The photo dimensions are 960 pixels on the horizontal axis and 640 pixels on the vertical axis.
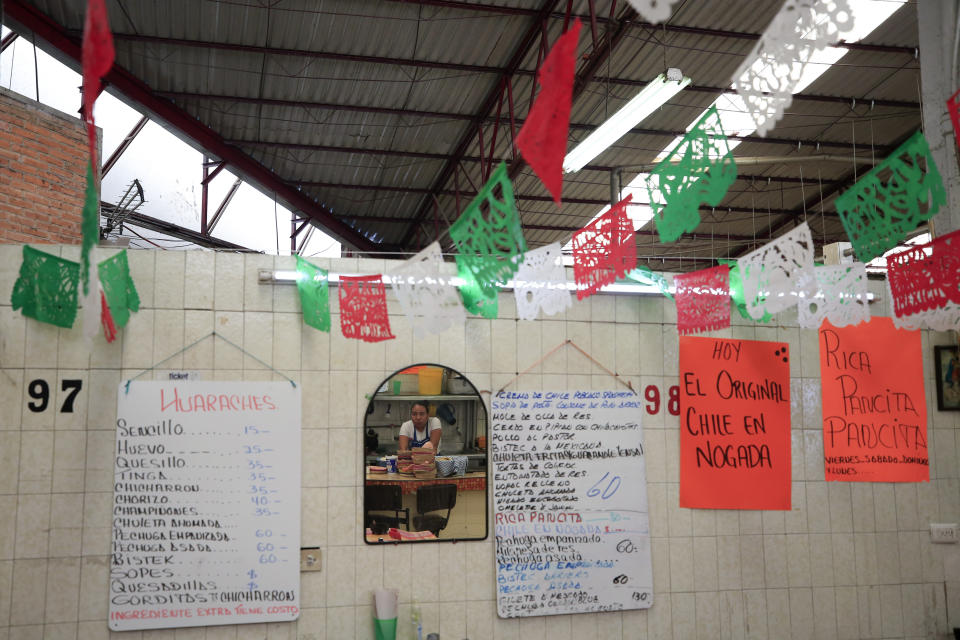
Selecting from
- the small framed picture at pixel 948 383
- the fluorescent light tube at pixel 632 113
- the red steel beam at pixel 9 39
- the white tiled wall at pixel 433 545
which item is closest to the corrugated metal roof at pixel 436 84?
the red steel beam at pixel 9 39

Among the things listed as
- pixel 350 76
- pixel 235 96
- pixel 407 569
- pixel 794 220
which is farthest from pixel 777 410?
pixel 794 220

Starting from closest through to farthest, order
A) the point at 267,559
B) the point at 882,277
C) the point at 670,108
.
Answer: the point at 267,559, the point at 882,277, the point at 670,108

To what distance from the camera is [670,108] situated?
28.5 ft

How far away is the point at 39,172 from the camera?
5.49 meters

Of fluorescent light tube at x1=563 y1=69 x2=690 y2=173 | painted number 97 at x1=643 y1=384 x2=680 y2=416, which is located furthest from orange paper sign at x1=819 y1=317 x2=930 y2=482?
fluorescent light tube at x1=563 y1=69 x2=690 y2=173

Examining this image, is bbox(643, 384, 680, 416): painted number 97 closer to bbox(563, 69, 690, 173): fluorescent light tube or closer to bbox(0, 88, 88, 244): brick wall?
bbox(563, 69, 690, 173): fluorescent light tube

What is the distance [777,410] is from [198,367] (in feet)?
12.7

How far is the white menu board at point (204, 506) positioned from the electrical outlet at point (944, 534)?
14.2 feet

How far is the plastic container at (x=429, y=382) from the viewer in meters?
5.07

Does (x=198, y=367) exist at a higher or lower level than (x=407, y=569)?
higher

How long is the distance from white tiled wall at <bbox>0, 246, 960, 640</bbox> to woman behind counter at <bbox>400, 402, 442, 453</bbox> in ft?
1.00

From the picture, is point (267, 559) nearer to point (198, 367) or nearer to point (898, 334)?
point (198, 367)

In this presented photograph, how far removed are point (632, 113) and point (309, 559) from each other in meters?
4.05

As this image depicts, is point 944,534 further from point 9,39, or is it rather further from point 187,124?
point 9,39
